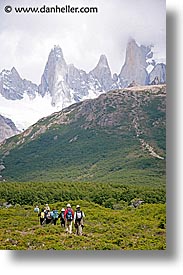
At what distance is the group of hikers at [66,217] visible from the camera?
5.84 meters

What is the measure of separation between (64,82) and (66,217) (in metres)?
0.99

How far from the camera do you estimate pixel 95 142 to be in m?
5.97

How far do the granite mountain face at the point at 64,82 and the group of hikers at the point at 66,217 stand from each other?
65cm

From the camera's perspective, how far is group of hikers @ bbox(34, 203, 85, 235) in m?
5.84

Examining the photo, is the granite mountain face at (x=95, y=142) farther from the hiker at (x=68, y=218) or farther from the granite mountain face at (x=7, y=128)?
the hiker at (x=68, y=218)

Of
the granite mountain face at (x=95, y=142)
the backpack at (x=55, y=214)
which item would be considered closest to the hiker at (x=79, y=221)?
the backpack at (x=55, y=214)

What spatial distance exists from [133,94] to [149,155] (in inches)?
18.7

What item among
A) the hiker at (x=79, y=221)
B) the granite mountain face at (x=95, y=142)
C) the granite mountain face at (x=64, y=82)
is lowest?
the hiker at (x=79, y=221)

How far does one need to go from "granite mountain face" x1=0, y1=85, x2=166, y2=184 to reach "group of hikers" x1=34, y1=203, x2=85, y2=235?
9.2 inches

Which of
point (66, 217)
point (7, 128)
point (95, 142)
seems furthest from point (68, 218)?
point (7, 128)

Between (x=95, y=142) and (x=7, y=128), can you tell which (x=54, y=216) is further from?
(x=7, y=128)

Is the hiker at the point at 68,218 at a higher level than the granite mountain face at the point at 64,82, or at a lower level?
lower

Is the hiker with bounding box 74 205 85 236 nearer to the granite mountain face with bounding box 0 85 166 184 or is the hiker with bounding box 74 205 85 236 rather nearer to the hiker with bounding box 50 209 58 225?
the hiker with bounding box 50 209 58 225

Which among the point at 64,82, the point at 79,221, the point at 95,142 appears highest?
the point at 64,82
